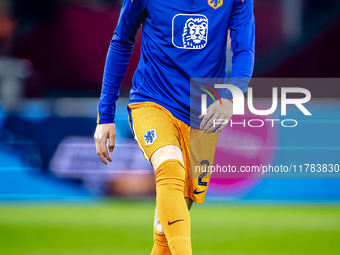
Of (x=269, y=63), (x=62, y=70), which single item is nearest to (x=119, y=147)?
(x=62, y=70)

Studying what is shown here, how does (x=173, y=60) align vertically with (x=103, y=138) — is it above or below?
above

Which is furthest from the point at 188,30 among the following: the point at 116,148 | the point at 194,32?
the point at 116,148

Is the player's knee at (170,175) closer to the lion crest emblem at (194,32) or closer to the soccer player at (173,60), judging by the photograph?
the soccer player at (173,60)

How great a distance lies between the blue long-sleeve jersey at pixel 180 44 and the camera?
1.84m

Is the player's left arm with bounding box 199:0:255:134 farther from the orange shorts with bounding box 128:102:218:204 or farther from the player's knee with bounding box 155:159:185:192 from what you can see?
the player's knee with bounding box 155:159:185:192

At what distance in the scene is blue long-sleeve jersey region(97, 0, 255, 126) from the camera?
184cm

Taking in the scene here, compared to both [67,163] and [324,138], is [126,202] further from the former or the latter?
[324,138]

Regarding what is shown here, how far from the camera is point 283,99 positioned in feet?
16.1

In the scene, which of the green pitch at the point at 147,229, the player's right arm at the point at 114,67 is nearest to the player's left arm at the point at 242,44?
the player's right arm at the point at 114,67

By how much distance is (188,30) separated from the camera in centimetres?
184

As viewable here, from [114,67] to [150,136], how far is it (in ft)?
1.27

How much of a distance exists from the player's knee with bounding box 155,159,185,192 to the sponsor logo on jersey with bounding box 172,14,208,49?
1.68ft

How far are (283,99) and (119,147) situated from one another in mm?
1788

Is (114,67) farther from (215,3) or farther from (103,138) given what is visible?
(215,3)
